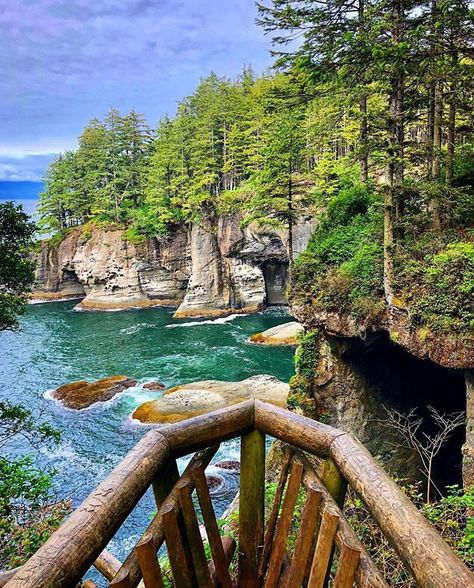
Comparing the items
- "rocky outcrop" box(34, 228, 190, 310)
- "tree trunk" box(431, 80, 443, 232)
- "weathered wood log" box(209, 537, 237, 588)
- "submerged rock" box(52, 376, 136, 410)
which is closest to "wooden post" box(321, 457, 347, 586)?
"weathered wood log" box(209, 537, 237, 588)

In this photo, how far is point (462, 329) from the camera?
887 centimetres

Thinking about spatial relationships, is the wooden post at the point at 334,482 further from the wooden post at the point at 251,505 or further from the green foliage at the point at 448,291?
the green foliage at the point at 448,291

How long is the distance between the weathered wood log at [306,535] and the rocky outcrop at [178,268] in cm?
3153

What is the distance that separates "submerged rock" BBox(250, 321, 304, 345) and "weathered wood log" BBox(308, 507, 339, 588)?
2549 cm

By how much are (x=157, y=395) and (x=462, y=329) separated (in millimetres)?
15229

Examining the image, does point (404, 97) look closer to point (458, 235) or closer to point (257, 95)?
point (458, 235)

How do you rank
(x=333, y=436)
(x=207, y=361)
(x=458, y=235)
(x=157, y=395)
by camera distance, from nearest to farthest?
(x=333, y=436) → (x=458, y=235) → (x=157, y=395) → (x=207, y=361)

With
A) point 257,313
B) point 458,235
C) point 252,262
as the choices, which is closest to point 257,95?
point 252,262

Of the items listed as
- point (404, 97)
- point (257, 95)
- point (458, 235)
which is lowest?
point (458, 235)

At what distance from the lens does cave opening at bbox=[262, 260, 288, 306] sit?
38469 mm

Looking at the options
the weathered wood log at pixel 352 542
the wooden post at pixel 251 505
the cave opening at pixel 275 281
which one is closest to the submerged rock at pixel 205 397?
the wooden post at pixel 251 505

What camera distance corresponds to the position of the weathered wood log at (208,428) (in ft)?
6.61

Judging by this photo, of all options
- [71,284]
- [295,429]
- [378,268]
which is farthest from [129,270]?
[295,429]

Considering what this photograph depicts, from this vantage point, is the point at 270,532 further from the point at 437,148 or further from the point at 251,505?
the point at 437,148
